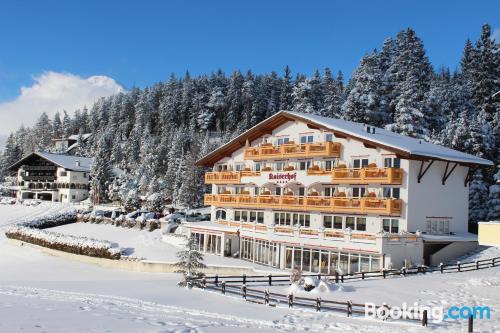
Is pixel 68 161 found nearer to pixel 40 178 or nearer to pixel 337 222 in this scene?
pixel 40 178

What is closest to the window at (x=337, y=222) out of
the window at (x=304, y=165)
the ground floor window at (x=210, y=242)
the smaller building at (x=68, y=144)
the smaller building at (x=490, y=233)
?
the window at (x=304, y=165)

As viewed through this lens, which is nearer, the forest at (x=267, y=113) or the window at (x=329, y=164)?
the window at (x=329, y=164)

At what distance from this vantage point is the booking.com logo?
21.8 meters

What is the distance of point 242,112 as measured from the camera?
13038cm

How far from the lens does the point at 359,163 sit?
40.9m

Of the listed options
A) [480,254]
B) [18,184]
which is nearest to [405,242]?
[480,254]

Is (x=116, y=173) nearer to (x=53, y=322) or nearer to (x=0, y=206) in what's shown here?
(x=0, y=206)

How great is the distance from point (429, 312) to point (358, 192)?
18291 millimetres

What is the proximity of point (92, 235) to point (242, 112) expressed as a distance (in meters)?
74.6

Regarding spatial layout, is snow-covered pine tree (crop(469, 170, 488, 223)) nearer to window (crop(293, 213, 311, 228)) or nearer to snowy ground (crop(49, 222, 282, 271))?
window (crop(293, 213, 311, 228))

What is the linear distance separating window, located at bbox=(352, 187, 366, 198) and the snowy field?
9404 mm

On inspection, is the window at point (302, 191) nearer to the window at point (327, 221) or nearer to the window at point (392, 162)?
the window at point (327, 221)

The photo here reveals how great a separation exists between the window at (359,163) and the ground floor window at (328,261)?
23.8 ft

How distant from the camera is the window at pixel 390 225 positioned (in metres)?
38.0
